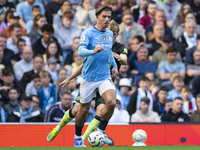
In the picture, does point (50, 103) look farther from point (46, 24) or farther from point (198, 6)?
point (198, 6)

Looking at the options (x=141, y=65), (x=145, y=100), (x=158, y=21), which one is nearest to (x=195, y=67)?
(x=141, y=65)

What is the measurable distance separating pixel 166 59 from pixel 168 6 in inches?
108

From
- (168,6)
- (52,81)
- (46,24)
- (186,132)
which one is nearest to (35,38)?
(46,24)

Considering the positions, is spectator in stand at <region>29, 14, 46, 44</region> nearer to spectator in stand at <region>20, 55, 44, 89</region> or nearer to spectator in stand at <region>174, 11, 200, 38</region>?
spectator in stand at <region>20, 55, 44, 89</region>

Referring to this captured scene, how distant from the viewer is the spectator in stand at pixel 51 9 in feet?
50.8

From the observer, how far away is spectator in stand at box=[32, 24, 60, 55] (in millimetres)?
14195

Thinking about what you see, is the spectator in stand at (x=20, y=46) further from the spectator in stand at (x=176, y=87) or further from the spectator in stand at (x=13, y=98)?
the spectator in stand at (x=176, y=87)

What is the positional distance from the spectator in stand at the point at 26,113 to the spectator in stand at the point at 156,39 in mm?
4623

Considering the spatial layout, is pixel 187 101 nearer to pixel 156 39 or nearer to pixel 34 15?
pixel 156 39

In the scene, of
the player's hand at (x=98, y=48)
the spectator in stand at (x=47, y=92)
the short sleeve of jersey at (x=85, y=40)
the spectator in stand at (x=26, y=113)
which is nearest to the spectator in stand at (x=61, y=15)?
the spectator in stand at (x=47, y=92)

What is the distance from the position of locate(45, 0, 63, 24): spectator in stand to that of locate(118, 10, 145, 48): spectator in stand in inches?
86.3

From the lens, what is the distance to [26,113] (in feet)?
38.1

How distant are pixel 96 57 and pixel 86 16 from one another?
735 centimetres

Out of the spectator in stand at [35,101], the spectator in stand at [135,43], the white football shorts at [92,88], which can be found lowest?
the spectator in stand at [35,101]
